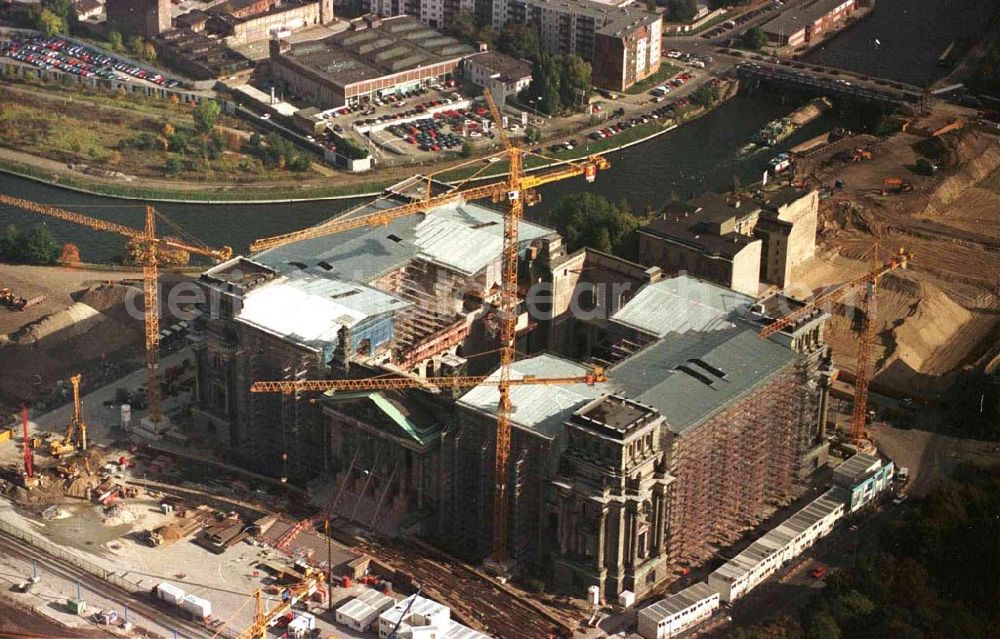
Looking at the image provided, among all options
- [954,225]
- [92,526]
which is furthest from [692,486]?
[954,225]

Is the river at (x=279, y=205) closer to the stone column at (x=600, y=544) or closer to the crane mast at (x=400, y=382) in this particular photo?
the crane mast at (x=400, y=382)

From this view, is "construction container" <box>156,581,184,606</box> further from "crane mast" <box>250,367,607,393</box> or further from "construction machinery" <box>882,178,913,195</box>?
"construction machinery" <box>882,178,913,195</box>

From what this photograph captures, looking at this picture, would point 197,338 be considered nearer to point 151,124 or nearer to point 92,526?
point 92,526

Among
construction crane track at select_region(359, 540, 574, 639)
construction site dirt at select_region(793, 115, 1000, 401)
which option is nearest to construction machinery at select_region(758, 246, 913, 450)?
construction site dirt at select_region(793, 115, 1000, 401)

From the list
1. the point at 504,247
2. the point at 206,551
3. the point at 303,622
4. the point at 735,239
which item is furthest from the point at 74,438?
the point at 735,239

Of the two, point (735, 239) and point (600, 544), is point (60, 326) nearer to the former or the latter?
point (735, 239)

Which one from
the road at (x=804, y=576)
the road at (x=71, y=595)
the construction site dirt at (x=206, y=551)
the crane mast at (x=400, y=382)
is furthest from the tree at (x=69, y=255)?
the road at (x=804, y=576)
